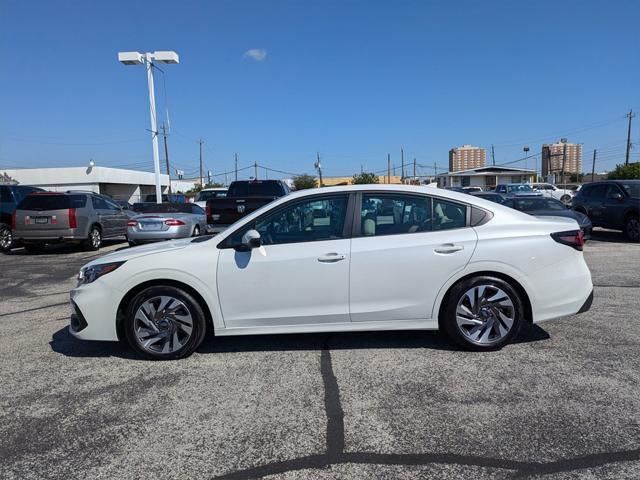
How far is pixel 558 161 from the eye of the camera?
367 ft

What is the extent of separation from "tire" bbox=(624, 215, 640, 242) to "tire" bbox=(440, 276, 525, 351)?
10.5 meters

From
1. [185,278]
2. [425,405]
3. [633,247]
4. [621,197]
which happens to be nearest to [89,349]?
[185,278]

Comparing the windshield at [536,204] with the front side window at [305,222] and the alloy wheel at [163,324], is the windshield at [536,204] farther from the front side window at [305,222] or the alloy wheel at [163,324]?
the alloy wheel at [163,324]

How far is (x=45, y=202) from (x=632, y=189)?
15574mm

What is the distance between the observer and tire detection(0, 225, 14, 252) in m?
13.6

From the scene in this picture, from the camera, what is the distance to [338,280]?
4.43 metres

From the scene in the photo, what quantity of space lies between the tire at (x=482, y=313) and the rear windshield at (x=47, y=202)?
11318 millimetres

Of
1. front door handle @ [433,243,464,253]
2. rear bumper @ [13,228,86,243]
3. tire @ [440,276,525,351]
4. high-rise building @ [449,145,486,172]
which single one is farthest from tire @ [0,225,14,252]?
high-rise building @ [449,145,486,172]

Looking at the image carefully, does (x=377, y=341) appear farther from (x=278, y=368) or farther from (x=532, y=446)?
(x=532, y=446)

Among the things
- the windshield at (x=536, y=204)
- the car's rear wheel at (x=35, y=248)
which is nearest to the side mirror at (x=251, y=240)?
the windshield at (x=536, y=204)

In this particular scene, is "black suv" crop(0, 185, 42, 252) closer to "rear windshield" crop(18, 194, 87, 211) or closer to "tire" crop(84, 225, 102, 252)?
"rear windshield" crop(18, 194, 87, 211)

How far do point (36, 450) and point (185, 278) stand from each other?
5.78 feet

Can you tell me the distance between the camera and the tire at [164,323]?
446 centimetres

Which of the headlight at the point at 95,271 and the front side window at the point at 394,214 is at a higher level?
the front side window at the point at 394,214
